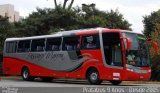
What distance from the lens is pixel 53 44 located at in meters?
29.7

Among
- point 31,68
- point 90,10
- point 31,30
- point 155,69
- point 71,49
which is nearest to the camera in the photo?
point 71,49

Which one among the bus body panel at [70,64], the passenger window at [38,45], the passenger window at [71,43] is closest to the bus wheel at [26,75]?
the bus body panel at [70,64]

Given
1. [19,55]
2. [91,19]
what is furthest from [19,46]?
[91,19]

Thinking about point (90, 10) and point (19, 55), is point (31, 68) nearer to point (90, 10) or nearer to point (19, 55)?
point (19, 55)

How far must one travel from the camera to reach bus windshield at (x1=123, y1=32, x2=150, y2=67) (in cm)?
2481

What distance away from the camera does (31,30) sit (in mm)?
46969

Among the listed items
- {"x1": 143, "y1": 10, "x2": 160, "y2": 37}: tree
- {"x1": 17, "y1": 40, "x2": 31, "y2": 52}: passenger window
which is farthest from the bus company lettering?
{"x1": 143, "y1": 10, "x2": 160, "y2": 37}: tree

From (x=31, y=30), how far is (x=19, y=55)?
14.1 m

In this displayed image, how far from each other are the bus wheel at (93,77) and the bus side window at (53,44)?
3427 mm

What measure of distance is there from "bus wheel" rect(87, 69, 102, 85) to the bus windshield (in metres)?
2.21

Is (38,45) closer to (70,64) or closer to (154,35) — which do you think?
(70,64)

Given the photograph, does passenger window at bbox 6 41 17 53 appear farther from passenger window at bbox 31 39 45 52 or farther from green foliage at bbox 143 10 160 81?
green foliage at bbox 143 10 160 81

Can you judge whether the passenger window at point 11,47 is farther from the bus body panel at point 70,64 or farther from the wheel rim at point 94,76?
the wheel rim at point 94,76

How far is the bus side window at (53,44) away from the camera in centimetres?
2898
